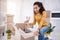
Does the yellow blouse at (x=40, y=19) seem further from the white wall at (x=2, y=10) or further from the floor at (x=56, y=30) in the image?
the white wall at (x=2, y=10)

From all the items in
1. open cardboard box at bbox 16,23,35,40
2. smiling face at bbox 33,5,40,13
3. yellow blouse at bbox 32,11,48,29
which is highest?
smiling face at bbox 33,5,40,13

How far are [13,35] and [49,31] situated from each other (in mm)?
463

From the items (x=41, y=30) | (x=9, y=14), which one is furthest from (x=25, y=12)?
(x=41, y=30)

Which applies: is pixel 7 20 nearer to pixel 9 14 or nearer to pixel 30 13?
pixel 9 14

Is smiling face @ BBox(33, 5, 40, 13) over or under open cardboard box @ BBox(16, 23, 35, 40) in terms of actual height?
over

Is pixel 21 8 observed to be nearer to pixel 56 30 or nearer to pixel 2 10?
pixel 2 10

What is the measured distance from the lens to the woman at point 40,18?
1.32m

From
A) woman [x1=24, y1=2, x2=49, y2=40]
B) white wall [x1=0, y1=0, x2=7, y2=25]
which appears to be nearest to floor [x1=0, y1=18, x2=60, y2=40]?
woman [x1=24, y1=2, x2=49, y2=40]

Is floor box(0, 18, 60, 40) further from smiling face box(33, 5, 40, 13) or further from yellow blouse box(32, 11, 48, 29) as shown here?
smiling face box(33, 5, 40, 13)

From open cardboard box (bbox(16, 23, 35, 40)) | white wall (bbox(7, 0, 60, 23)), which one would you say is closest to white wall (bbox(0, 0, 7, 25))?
white wall (bbox(7, 0, 60, 23))

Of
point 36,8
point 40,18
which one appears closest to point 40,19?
point 40,18

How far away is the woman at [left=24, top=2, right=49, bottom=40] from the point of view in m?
1.32

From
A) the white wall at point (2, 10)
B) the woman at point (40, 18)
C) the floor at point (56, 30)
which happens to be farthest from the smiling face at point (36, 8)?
the white wall at point (2, 10)

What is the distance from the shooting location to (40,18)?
133 cm
